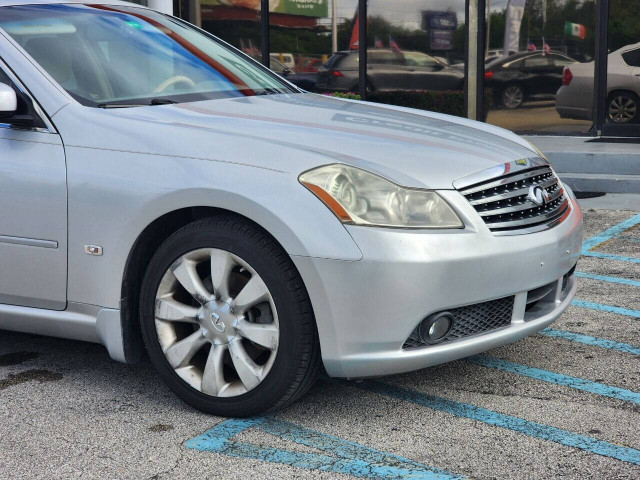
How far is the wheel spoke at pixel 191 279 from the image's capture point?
3506 millimetres

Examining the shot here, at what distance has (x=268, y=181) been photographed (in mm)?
3346

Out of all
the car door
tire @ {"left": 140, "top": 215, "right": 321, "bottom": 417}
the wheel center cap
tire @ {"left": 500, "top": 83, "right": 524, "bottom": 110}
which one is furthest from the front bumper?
tire @ {"left": 500, "top": 83, "right": 524, "bottom": 110}

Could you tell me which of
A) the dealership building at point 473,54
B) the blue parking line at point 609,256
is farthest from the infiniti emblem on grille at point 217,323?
the dealership building at point 473,54

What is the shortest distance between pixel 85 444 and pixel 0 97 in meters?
1.37

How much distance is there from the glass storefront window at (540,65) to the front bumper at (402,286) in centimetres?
874

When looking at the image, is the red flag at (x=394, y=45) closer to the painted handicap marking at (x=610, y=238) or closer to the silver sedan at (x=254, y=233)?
the painted handicap marking at (x=610, y=238)

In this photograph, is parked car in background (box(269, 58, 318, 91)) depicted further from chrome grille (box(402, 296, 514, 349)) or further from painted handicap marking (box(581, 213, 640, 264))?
chrome grille (box(402, 296, 514, 349))

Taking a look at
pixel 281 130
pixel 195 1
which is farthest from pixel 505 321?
pixel 195 1

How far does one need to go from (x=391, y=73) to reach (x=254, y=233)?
9.91 m

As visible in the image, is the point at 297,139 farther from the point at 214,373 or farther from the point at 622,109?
the point at 622,109

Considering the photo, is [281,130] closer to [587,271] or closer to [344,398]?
[344,398]

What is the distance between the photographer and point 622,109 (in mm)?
11383

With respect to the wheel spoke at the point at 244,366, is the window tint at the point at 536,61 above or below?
above

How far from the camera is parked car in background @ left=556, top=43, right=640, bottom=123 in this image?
1132 cm
